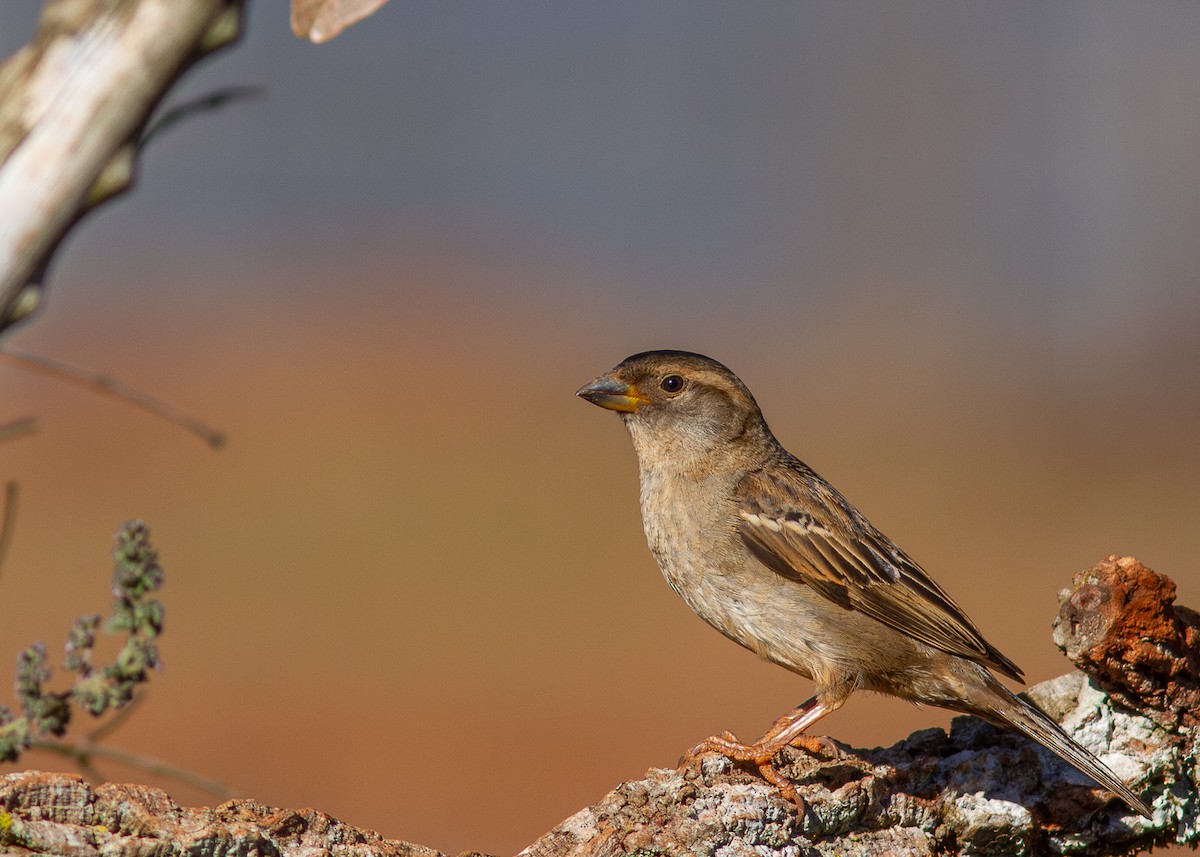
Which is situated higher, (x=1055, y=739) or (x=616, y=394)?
(x=616, y=394)

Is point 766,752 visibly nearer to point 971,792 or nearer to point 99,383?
point 971,792

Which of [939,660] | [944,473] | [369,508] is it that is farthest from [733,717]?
[944,473]

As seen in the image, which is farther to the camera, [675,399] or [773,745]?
[675,399]

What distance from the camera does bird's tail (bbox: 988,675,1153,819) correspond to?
3.92m

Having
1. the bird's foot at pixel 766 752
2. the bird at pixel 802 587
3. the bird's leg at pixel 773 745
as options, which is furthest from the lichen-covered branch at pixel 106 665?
the bird at pixel 802 587

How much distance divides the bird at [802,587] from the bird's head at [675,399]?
0.02 m

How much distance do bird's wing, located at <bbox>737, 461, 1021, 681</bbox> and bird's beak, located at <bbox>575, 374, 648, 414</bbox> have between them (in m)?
0.59

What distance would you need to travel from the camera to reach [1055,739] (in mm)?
3979

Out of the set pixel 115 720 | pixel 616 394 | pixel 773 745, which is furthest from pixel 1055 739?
pixel 115 720

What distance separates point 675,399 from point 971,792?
2.04 m

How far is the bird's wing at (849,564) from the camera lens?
4695mm

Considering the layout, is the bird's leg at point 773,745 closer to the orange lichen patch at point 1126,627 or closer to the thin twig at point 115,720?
the orange lichen patch at point 1126,627

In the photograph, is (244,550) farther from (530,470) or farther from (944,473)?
(944,473)

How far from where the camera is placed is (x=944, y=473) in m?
19.4
